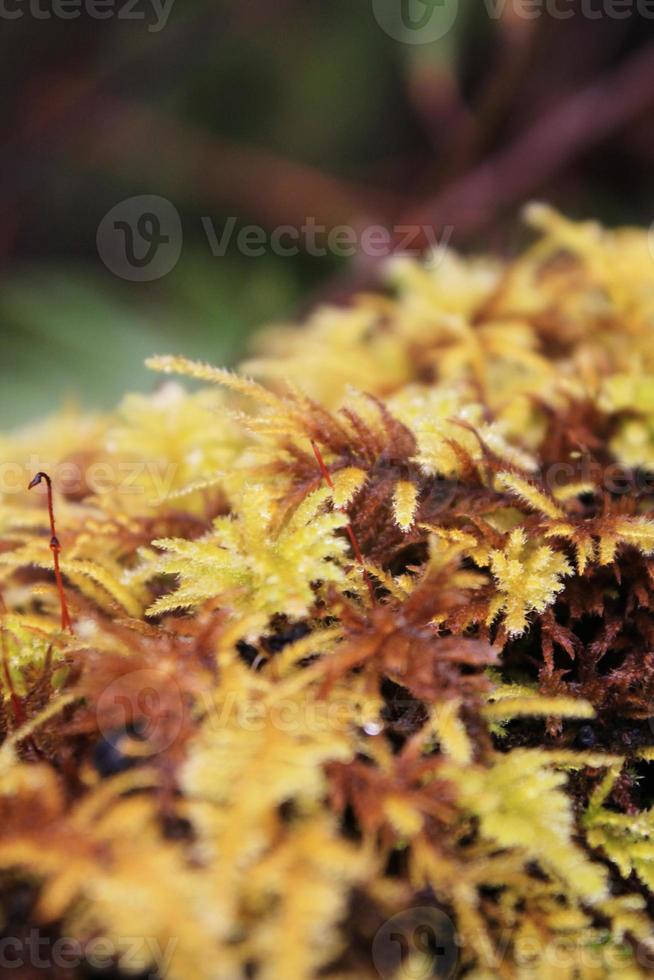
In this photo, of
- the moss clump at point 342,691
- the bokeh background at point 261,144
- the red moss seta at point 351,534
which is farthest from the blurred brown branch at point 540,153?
the red moss seta at point 351,534

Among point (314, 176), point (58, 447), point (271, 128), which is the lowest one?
point (58, 447)

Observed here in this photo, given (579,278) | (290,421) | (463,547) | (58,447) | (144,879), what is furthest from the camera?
(579,278)

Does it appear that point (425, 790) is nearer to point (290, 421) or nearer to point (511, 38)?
point (290, 421)

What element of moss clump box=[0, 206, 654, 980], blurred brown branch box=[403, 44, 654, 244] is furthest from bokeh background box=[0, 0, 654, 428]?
moss clump box=[0, 206, 654, 980]

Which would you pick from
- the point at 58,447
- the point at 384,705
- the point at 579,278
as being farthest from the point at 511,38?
the point at 384,705

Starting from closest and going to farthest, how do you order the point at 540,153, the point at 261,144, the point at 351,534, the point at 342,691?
the point at 342,691, the point at 351,534, the point at 540,153, the point at 261,144

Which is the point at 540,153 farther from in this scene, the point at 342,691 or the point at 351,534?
the point at 342,691

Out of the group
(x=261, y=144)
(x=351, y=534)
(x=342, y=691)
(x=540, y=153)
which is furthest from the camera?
(x=261, y=144)

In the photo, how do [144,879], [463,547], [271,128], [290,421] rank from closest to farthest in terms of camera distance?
[144,879], [463,547], [290,421], [271,128]

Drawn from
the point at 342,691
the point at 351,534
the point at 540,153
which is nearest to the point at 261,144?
the point at 540,153

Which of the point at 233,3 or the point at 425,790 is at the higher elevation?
the point at 233,3
